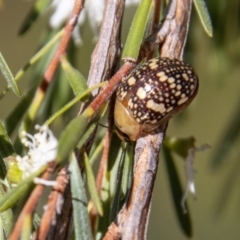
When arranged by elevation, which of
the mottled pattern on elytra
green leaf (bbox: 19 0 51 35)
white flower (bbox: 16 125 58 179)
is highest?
green leaf (bbox: 19 0 51 35)

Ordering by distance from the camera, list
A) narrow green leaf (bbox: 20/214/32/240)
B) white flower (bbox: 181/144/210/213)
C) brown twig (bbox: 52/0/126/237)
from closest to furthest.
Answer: narrow green leaf (bbox: 20/214/32/240) → brown twig (bbox: 52/0/126/237) → white flower (bbox: 181/144/210/213)

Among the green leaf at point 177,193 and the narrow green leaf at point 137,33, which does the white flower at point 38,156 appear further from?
the green leaf at point 177,193

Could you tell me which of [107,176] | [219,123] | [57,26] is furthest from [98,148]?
[219,123]

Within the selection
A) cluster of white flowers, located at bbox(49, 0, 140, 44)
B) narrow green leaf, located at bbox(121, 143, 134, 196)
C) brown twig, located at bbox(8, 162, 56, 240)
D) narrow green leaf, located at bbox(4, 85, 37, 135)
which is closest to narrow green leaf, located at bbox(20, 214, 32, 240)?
brown twig, located at bbox(8, 162, 56, 240)

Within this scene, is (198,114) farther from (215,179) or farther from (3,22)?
(3,22)

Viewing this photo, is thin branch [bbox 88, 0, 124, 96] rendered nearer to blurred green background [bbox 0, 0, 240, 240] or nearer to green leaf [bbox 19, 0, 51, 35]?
green leaf [bbox 19, 0, 51, 35]
